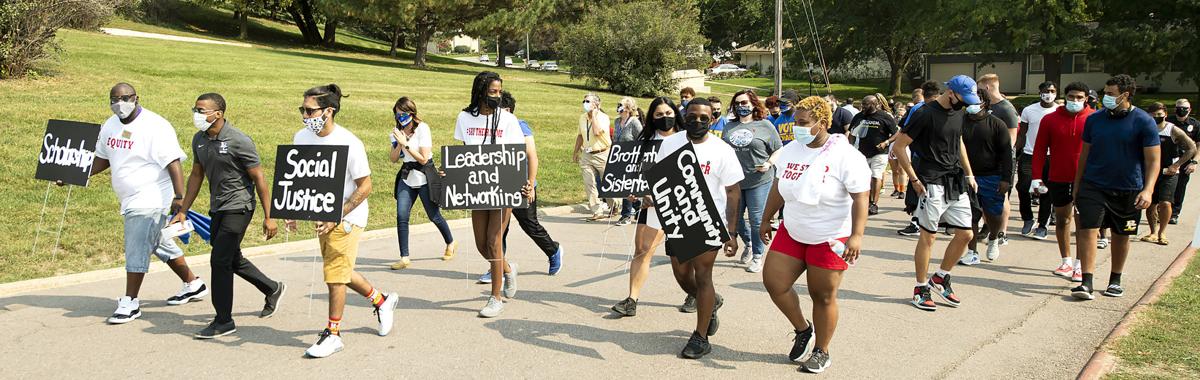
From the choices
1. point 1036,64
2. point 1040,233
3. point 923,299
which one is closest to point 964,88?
point 923,299

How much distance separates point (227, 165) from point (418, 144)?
2305mm

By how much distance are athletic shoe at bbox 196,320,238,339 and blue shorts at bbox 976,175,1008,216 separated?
638 centimetres

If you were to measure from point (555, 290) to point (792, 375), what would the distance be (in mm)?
2823

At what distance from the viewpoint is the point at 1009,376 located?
550 cm

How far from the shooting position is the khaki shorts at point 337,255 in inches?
229

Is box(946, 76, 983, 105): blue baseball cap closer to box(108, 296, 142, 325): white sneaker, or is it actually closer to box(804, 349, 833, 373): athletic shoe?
box(804, 349, 833, 373): athletic shoe

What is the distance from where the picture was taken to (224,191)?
6230mm

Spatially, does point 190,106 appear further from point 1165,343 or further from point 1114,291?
point 1165,343

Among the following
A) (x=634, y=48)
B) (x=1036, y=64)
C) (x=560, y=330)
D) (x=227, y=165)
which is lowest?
(x=560, y=330)

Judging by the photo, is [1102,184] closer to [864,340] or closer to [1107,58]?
[864,340]

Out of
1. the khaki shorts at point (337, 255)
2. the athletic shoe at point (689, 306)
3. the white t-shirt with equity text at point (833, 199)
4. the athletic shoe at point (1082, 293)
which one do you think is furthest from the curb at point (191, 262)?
the athletic shoe at point (1082, 293)

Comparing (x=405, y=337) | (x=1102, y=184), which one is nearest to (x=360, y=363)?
(x=405, y=337)

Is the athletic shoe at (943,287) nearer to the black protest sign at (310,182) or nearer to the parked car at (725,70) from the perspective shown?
the black protest sign at (310,182)

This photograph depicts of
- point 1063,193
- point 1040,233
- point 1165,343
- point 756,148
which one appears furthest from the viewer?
point 1040,233
